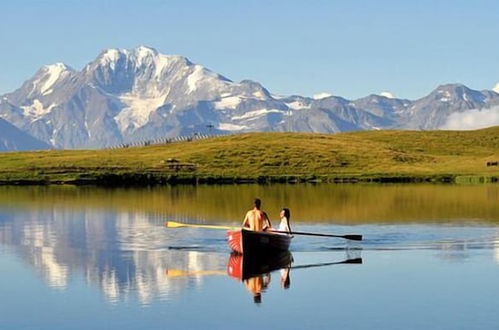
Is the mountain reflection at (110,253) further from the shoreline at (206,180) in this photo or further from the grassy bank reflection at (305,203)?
the shoreline at (206,180)

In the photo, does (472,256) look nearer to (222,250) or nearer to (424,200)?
(222,250)

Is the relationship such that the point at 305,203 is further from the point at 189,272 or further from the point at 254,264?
the point at 189,272

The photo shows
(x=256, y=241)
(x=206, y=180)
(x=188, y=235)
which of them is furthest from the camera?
(x=206, y=180)

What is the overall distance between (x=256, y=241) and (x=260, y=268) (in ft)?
12.0

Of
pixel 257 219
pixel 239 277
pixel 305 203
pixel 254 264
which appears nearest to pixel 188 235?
pixel 257 219

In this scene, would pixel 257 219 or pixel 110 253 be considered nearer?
pixel 257 219

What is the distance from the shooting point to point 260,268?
54.4m

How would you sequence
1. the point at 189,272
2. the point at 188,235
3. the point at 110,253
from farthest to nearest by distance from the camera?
the point at 188,235 < the point at 110,253 < the point at 189,272

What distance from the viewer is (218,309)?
41438 mm

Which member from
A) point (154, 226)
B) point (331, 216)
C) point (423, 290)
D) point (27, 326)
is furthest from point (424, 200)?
point (27, 326)

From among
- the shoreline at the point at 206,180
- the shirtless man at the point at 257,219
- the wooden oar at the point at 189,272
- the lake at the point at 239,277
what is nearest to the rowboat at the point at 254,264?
the lake at the point at 239,277

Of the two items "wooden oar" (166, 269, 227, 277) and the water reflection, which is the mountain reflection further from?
"wooden oar" (166, 269, 227, 277)

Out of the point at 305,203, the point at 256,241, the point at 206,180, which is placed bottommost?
the point at 256,241

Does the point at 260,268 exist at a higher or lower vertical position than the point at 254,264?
lower
